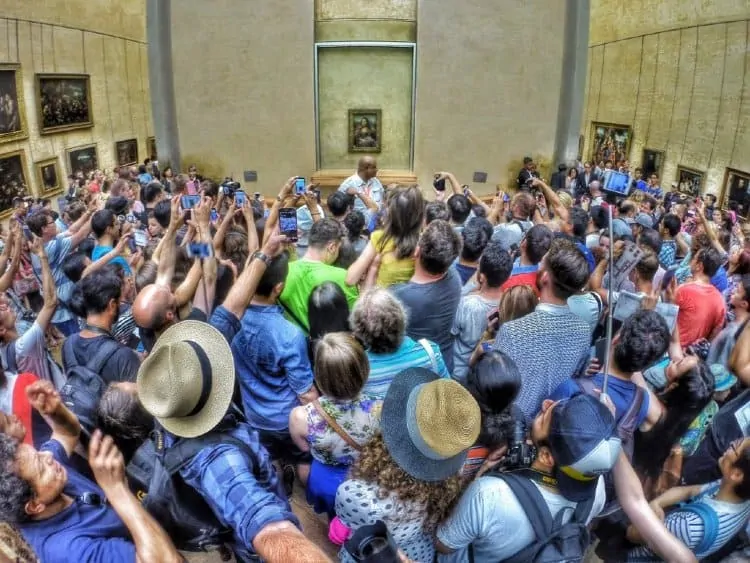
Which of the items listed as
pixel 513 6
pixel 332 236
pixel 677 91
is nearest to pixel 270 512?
pixel 332 236

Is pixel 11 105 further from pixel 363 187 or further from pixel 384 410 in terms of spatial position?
pixel 384 410

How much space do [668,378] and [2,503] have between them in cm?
312

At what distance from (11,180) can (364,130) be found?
27.6 feet

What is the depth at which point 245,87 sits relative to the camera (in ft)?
36.1

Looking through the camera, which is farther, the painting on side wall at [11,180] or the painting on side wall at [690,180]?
the painting on side wall at [690,180]

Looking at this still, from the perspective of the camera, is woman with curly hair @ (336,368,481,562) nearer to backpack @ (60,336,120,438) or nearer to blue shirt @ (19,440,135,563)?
blue shirt @ (19,440,135,563)

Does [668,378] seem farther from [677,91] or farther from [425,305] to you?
[677,91]

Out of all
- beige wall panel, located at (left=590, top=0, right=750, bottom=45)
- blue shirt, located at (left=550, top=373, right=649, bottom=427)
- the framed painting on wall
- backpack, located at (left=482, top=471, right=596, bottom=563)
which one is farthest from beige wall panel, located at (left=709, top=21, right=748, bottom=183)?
the framed painting on wall

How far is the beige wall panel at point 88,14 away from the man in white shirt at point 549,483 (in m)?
14.7

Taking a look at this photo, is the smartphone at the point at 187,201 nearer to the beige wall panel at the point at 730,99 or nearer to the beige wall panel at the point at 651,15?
the beige wall panel at the point at 730,99

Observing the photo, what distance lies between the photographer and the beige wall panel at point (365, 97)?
11070 millimetres

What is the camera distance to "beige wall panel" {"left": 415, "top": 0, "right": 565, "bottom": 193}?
10688 mm

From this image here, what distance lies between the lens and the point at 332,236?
377 centimetres

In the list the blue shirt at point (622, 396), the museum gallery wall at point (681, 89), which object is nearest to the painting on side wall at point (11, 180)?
the blue shirt at point (622, 396)
